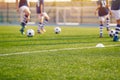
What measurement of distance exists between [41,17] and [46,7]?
21387 millimetres

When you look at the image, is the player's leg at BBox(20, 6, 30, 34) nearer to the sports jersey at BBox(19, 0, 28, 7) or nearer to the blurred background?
the sports jersey at BBox(19, 0, 28, 7)

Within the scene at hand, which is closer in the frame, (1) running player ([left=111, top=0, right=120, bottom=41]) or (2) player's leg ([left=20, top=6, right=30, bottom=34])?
(1) running player ([left=111, top=0, right=120, bottom=41])

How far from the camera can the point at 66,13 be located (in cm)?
3628

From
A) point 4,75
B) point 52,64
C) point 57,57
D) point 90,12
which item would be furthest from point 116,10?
point 90,12

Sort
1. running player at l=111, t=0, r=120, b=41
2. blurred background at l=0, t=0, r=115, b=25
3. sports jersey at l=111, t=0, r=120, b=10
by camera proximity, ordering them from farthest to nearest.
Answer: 1. blurred background at l=0, t=0, r=115, b=25
2. sports jersey at l=111, t=0, r=120, b=10
3. running player at l=111, t=0, r=120, b=41

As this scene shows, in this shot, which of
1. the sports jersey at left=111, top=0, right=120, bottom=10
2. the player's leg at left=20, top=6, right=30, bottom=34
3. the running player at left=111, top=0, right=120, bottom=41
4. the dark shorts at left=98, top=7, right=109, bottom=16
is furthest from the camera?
the player's leg at left=20, top=6, right=30, bottom=34

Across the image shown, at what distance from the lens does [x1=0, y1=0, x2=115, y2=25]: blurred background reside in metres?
35.7

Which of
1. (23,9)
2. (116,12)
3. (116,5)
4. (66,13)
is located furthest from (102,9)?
(66,13)

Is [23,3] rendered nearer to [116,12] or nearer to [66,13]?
[116,12]

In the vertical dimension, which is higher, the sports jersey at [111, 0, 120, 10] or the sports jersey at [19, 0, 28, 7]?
the sports jersey at [19, 0, 28, 7]

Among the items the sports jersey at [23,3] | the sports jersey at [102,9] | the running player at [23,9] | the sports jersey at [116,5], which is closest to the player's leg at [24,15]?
the running player at [23,9]

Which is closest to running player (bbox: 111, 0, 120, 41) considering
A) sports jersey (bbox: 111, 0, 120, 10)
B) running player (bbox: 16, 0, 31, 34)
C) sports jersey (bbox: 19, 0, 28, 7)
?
sports jersey (bbox: 111, 0, 120, 10)

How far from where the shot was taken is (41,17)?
15953 mm

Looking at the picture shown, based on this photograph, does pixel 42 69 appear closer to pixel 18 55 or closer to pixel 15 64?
pixel 15 64
